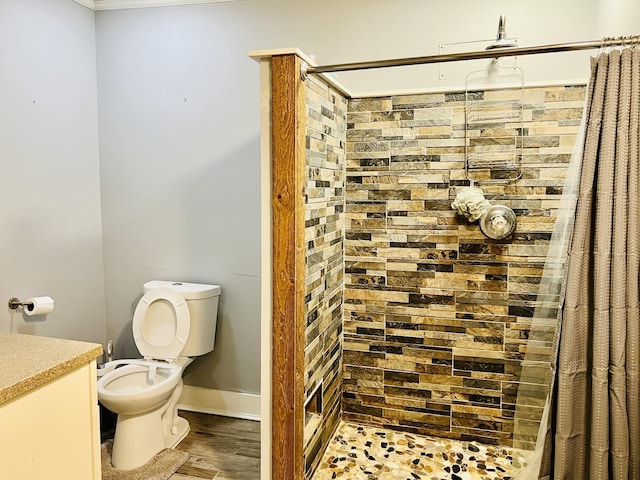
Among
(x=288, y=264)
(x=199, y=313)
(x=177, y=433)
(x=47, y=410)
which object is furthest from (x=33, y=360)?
(x=177, y=433)

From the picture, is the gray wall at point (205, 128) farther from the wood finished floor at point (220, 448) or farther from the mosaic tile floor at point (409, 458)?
the mosaic tile floor at point (409, 458)

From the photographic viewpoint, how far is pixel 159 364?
108 inches

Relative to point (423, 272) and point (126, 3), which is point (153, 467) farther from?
point (126, 3)

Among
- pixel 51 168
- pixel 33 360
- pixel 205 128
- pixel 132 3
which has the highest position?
pixel 132 3

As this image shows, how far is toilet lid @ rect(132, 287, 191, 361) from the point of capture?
9.16 ft

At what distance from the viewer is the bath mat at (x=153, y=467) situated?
94.5 inches

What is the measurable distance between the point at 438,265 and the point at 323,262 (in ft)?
2.18

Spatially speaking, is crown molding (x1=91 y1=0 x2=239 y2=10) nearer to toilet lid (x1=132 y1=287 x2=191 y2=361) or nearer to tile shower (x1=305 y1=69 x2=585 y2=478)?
tile shower (x1=305 y1=69 x2=585 y2=478)

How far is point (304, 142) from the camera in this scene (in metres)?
1.96

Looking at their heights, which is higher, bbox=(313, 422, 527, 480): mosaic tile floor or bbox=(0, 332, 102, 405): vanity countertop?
bbox=(0, 332, 102, 405): vanity countertop

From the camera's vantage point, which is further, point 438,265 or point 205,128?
point 205,128

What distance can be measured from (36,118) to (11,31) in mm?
439

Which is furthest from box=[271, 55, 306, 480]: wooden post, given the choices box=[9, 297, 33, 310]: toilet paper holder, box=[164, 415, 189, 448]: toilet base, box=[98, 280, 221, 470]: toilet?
box=[9, 297, 33, 310]: toilet paper holder

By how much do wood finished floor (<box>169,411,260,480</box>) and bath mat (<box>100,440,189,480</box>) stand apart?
0.04 m
